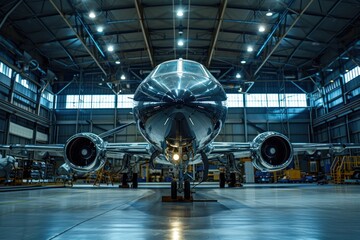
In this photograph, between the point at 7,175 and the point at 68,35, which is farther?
the point at 68,35

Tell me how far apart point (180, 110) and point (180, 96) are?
11.7 inches

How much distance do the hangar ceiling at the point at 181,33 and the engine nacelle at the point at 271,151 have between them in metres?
13.0

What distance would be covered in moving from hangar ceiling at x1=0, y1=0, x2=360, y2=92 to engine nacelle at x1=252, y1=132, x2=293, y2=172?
13031 millimetres

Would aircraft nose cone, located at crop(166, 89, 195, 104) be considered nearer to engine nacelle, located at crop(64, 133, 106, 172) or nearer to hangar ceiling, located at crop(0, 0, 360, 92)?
engine nacelle, located at crop(64, 133, 106, 172)

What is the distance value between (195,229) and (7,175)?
21.2m

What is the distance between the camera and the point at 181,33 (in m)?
27.3

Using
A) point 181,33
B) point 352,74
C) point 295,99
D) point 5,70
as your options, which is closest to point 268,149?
point 181,33

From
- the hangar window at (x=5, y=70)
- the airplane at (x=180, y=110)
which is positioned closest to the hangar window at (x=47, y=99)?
the hangar window at (x=5, y=70)

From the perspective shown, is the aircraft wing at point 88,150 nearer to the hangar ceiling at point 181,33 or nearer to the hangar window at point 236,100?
the hangar ceiling at point 181,33

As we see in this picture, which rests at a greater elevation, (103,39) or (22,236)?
(103,39)

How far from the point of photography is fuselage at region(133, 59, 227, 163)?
19.6 ft

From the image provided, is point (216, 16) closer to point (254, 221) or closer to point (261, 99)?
point (261, 99)

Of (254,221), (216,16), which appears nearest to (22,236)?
(254,221)

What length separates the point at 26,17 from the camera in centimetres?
2634
